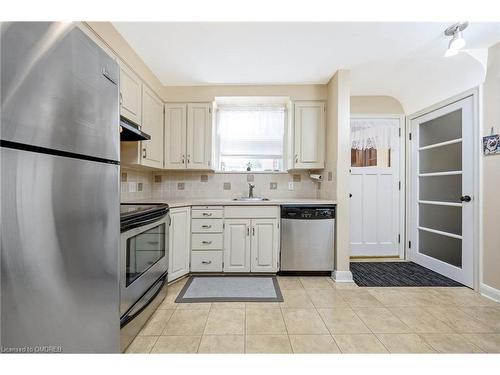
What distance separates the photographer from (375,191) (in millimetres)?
3383

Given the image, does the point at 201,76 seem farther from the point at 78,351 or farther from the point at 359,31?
the point at 78,351

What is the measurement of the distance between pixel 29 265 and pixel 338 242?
260 centimetres

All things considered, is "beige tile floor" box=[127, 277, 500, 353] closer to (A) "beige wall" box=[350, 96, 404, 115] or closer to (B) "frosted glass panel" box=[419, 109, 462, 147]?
(B) "frosted glass panel" box=[419, 109, 462, 147]

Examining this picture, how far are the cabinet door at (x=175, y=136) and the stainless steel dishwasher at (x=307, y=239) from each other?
1507 mm

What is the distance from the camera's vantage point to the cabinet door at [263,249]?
266 cm

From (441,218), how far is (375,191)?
0.83 metres

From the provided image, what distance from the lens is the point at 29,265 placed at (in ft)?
2.04

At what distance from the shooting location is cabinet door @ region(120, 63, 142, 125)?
199 centimetres

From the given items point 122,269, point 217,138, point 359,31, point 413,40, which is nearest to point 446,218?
point 413,40

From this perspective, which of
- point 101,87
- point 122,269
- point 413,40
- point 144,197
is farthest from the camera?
point 144,197

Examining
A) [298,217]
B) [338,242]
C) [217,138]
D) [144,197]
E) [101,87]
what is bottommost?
[338,242]

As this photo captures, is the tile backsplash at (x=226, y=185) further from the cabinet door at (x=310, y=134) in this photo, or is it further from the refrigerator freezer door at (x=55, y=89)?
the refrigerator freezer door at (x=55, y=89)

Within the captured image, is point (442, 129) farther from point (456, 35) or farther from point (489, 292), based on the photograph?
point (489, 292)

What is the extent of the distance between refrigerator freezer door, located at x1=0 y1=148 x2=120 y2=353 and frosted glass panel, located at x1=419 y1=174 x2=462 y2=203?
3.36m
